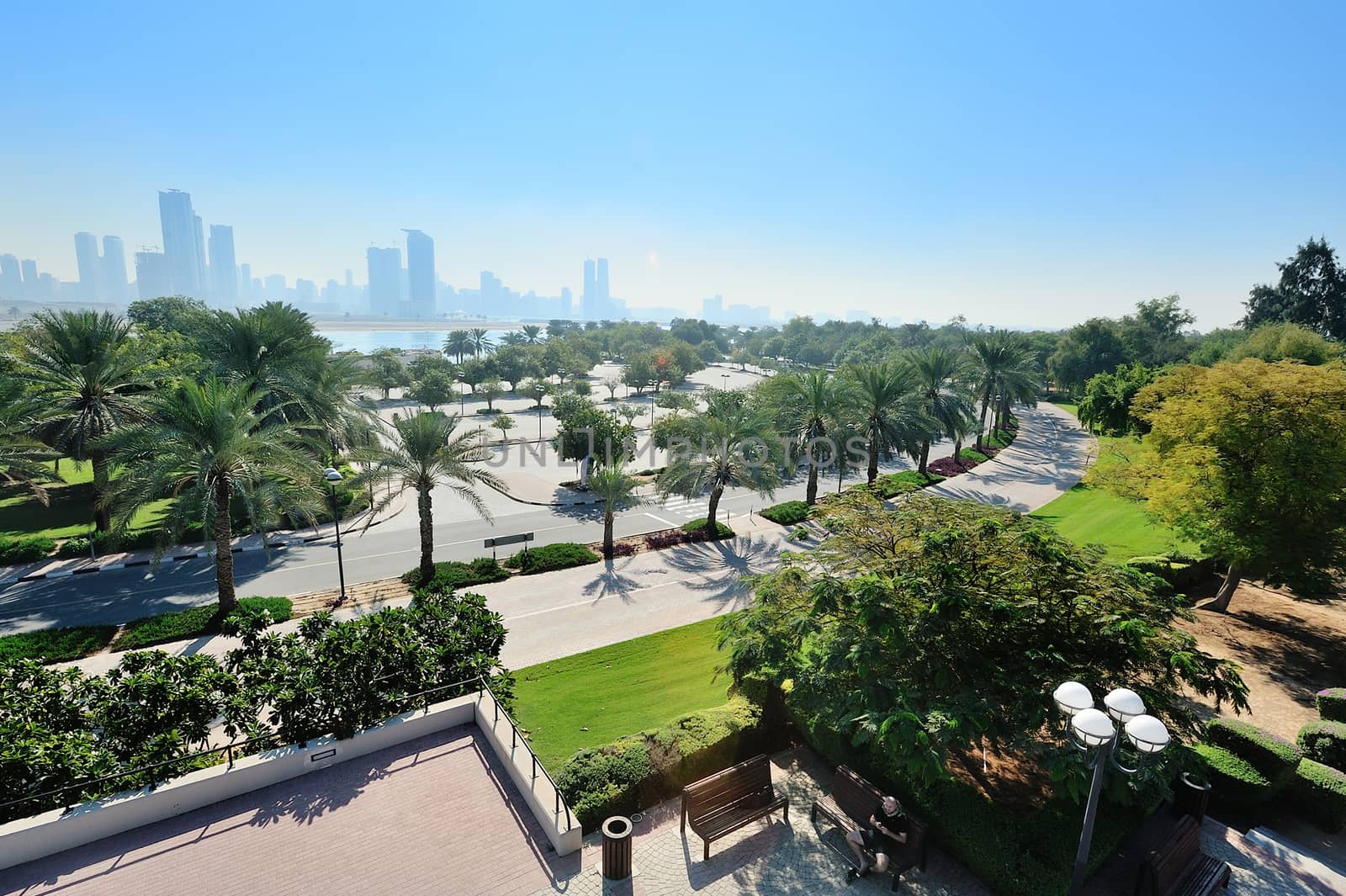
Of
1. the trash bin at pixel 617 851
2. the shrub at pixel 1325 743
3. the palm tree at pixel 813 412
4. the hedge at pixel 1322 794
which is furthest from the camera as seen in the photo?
the palm tree at pixel 813 412

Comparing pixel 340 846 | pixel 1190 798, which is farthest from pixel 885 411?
pixel 340 846

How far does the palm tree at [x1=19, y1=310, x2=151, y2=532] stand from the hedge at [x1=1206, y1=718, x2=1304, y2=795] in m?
29.1

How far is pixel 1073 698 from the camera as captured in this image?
609 centimetres

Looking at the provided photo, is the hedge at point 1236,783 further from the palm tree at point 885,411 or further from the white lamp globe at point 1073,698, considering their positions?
the palm tree at point 885,411

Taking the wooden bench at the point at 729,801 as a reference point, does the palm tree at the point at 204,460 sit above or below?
above

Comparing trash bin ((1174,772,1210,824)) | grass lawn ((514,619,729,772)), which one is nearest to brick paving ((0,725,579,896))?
grass lawn ((514,619,729,772))

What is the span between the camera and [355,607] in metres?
17.9

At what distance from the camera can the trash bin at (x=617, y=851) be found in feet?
24.4

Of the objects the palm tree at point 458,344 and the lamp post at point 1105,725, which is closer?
the lamp post at point 1105,725

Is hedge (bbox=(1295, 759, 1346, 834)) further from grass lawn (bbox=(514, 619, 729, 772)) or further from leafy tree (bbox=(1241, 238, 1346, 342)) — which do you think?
leafy tree (bbox=(1241, 238, 1346, 342))

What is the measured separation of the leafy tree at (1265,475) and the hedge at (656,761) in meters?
13.2

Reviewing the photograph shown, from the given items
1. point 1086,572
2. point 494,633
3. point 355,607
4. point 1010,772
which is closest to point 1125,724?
→ point 1086,572

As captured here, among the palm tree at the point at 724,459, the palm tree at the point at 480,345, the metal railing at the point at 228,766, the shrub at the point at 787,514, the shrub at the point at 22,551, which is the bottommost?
the shrub at the point at 787,514

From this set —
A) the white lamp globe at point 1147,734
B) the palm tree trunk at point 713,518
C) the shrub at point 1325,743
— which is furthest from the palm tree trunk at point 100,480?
the shrub at point 1325,743
